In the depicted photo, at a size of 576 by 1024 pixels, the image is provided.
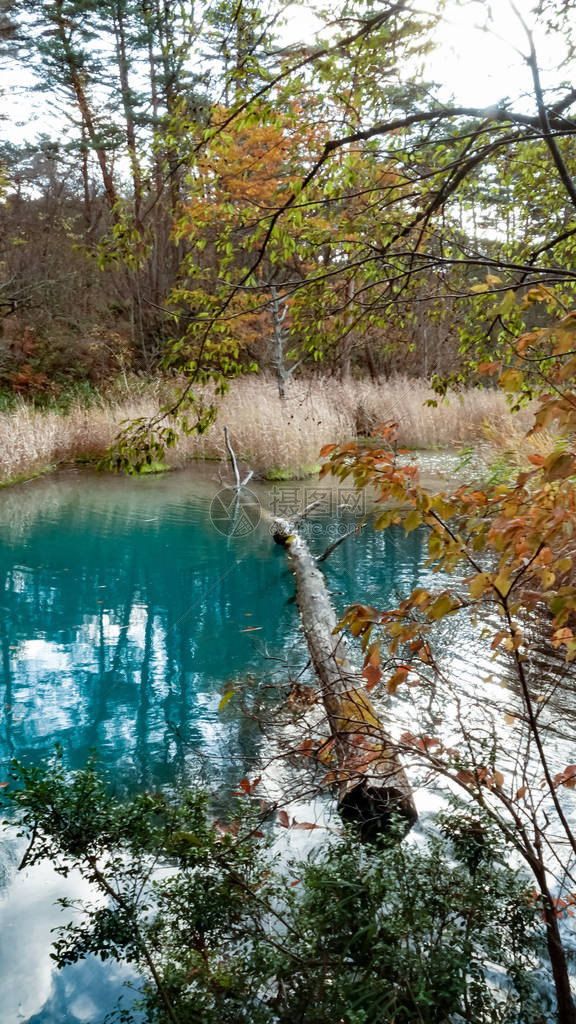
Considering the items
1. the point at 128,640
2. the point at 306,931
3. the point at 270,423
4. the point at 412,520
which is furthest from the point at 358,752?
the point at 270,423

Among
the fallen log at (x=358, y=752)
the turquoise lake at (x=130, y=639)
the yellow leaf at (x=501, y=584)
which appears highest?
the yellow leaf at (x=501, y=584)

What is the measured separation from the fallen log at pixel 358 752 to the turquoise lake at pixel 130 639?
1.13 ft

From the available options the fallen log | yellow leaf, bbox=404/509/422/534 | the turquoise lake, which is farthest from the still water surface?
yellow leaf, bbox=404/509/422/534

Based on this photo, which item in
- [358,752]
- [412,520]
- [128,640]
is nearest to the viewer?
[412,520]

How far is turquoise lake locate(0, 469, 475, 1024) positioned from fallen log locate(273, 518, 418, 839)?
0.34 m

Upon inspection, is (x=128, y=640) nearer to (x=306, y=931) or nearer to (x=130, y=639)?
(x=130, y=639)

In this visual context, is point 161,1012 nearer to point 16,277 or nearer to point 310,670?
point 310,670

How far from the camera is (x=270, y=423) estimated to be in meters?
11.2

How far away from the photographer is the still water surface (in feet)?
8.29

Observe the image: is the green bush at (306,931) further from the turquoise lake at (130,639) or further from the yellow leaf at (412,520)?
the yellow leaf at (412,520)

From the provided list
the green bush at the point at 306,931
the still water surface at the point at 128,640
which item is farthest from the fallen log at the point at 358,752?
the still water surface at the point at 128,640

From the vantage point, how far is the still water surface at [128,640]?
2527 millimetres

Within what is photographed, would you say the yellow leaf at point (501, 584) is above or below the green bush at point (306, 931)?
above

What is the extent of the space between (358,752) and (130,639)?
3.03 metres
